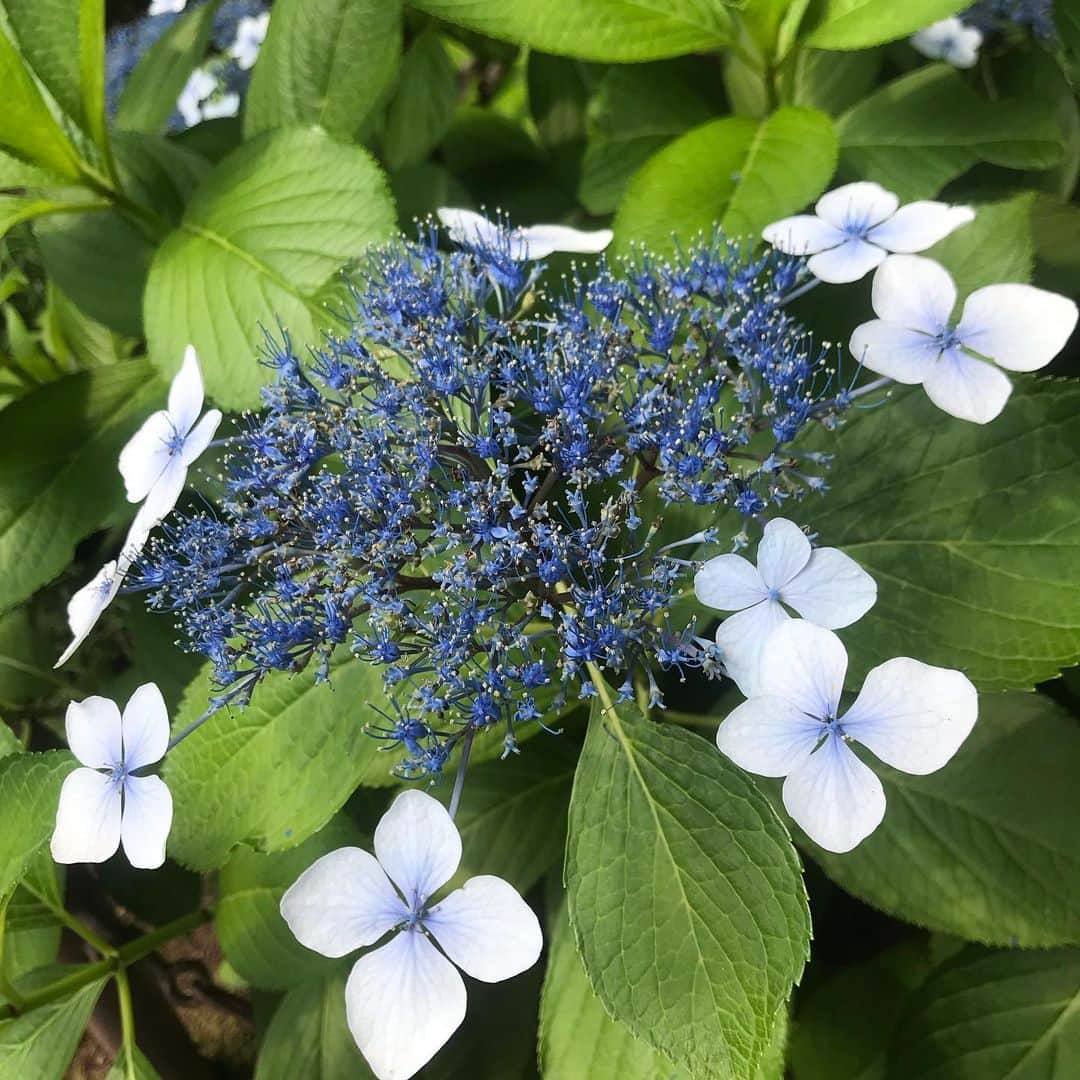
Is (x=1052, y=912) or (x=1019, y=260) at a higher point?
(x=1019, y=260)

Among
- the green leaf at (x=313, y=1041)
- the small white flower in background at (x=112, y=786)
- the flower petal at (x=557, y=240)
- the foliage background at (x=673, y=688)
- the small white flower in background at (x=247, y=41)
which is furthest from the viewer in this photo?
the small white flower in background at (x=247, y=41)

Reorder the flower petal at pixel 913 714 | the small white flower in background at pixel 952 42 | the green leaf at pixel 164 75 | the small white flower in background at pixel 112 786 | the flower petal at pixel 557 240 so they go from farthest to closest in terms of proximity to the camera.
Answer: the green leaf at pixel 164 75
the small white flower in background at pixel 952 42
the flower petal at pixel 557 240
the small white flower in background at pixel 112 786
the flower petal at pixel 913 714

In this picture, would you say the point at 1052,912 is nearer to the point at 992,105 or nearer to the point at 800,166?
the point at 800,166

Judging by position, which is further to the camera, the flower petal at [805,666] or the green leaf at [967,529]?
the green leaf at [967,529]

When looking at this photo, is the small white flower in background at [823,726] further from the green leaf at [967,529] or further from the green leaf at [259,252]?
the green leaf at [259,252]

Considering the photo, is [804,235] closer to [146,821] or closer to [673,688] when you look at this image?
[673,688]

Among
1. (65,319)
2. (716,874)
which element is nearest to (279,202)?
(65,319)

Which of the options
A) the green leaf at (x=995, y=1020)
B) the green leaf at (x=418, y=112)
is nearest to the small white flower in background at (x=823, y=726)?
the green leaf at (x=995, y=1020)
